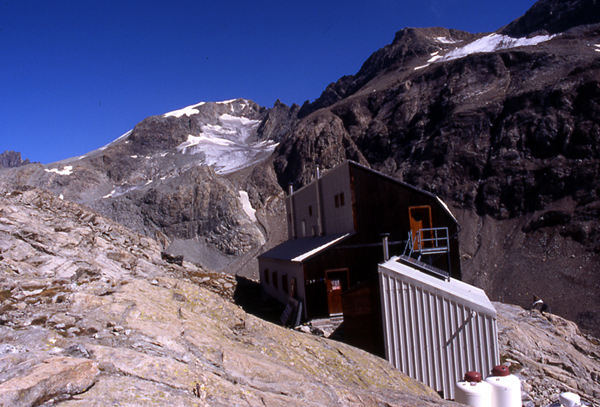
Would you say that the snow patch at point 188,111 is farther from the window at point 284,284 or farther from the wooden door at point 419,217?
the wooden door at point 419,217

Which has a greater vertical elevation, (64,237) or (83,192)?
(83,192)

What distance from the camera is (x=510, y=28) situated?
8719cm

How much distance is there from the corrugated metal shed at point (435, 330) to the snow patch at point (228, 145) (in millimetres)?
70926

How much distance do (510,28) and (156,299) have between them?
3835 inches

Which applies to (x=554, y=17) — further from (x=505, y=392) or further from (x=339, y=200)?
(x=505, y=392)

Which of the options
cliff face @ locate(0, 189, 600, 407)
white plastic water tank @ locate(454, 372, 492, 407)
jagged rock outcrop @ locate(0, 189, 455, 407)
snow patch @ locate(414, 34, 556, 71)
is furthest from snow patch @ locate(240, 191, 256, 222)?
white plastic water tank @ locate(454, 372, 492, 407)

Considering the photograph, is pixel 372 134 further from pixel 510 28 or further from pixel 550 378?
pixel 550 378

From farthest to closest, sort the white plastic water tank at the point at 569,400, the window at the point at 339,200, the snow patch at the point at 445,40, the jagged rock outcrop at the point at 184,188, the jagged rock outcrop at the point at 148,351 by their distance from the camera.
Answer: the snow patch at the point at 445,40, the jagged rock outcrop at the point at 184,188, the window at the point at 339,200, the white plastic water tank at the point at 569,400, the jagged rock outcrop at the point at 148,351

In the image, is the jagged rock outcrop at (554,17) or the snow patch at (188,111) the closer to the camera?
the jagged rock outcrop at (554,17)

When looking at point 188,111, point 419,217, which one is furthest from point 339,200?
point 188,111

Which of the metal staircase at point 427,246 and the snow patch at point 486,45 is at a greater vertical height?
the snow patch at point 486,45

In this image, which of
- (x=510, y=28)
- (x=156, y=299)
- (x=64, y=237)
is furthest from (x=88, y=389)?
(x=510, y=28)

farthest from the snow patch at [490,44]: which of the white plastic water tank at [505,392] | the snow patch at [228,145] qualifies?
the white plastic water tank at [505,392]

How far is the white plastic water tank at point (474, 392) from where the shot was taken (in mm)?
9352
